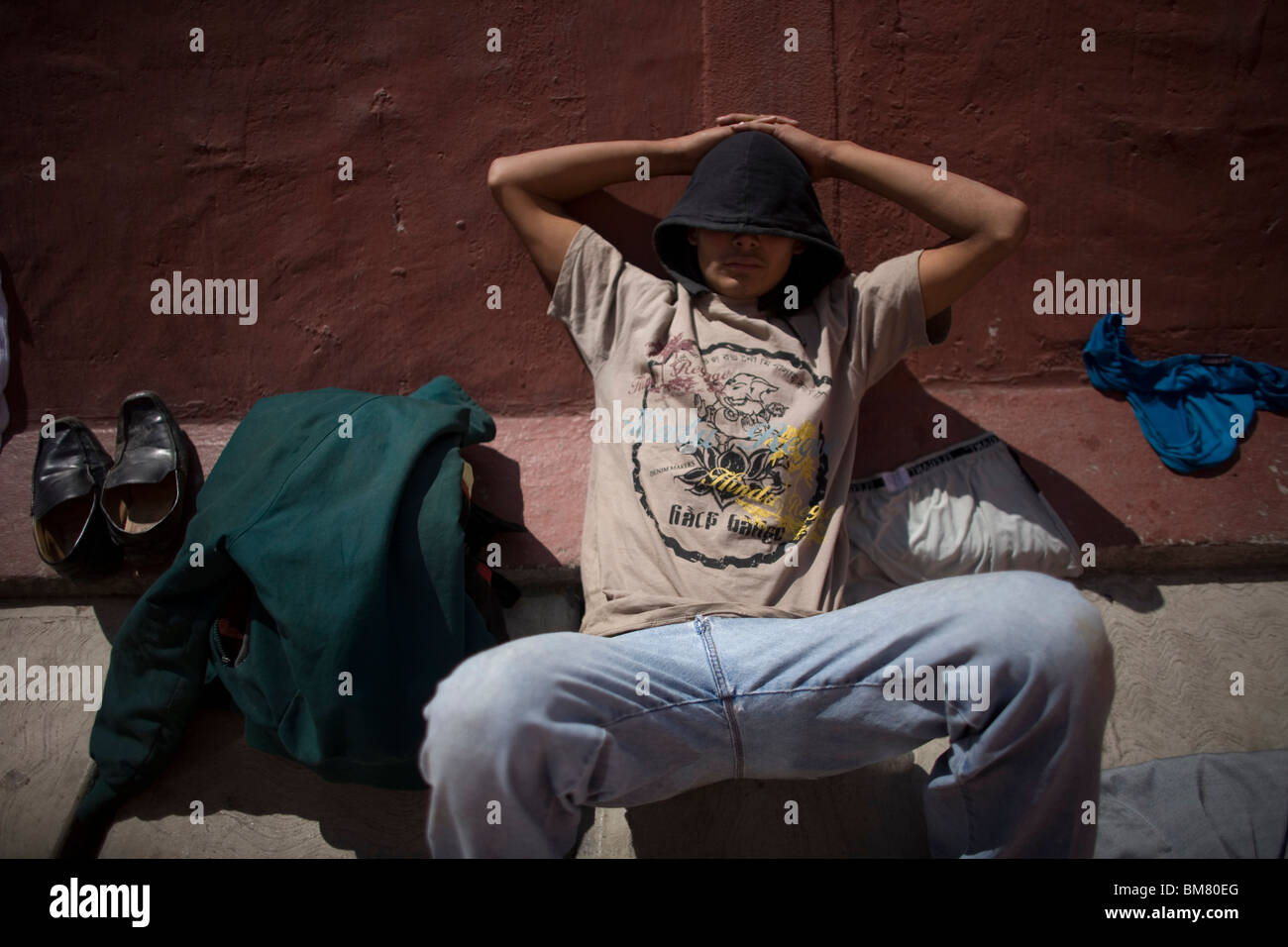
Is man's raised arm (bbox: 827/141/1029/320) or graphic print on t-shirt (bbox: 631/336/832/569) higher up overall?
man's raised arm (bbox: 827/141/1029/320)

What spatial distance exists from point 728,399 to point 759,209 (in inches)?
20.9

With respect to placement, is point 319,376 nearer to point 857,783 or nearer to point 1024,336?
point 857,783

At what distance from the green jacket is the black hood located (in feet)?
2.81

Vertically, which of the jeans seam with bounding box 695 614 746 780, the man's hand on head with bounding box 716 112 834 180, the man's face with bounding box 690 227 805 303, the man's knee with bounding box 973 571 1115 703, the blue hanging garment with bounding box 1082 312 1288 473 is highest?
the man's hand on head with bounding box 716 112 834 180

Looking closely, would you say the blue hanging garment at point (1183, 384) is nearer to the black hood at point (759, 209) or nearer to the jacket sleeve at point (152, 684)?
the black hood at point (759, 209)

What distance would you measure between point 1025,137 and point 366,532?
8.01 ft

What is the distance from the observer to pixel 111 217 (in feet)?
9.20

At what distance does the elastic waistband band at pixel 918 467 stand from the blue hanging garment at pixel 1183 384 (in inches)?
22.2

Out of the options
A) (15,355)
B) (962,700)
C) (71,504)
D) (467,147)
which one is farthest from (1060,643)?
(15,355)

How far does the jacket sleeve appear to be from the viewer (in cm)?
217

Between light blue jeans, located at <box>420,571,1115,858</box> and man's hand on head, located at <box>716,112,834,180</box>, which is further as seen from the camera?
man's hand on head, located at <box>716,112,834,180</box>

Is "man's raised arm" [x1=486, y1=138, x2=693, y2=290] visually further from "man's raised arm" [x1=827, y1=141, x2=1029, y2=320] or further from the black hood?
"man's raised arm" [x1=827, y1=141, x2=1029, y2=320]

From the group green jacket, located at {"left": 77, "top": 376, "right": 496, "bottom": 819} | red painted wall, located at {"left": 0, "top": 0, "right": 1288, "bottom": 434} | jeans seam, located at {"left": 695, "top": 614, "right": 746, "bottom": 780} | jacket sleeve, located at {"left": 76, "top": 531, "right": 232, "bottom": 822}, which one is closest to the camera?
jeans seam, located at {"left": 695, "top": 614, "right": 746, "bottom": 780}

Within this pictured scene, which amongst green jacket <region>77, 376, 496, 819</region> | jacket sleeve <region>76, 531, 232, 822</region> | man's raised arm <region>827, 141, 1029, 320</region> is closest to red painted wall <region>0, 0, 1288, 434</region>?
man's raised arm <region>827, 141, 1029, 320</region>
